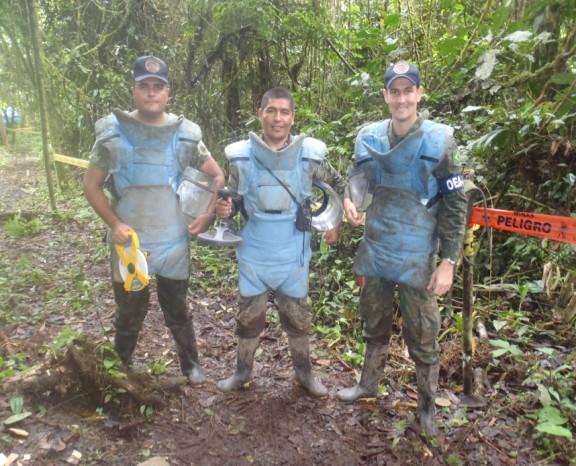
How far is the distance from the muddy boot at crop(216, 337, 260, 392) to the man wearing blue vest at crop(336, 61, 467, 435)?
876 millimetres

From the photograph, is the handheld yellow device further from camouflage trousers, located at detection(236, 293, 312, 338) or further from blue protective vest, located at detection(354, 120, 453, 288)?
blue protective vest, located at detection(354, 120, 453, 288)

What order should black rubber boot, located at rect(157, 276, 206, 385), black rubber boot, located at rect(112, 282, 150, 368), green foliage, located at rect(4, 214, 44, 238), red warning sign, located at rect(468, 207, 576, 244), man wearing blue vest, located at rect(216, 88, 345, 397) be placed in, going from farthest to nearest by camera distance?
green foliage, located at rect(4, 214, 44, 238), black rubber boot, located at rect(157, 276, 206, 385), black rubber boot, located at rect(112, 282, 150, 368), man wearing blue vest, located at rect(216, 88, 345, 397), red warning sign, located at rect(468, 207, 576, 244)

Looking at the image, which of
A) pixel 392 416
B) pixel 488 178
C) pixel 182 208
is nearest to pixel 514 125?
pixel 488 178

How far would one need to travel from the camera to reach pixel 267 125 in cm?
289

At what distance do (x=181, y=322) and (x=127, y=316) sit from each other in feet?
1.25

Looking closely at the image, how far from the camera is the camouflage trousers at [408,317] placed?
2.79 meters

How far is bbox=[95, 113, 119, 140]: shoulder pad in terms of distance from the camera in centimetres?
281

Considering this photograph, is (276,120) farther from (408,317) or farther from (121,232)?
(408,317)

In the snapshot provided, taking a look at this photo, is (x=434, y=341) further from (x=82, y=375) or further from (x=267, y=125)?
(x=82, y=375)

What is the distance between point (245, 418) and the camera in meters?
3.10

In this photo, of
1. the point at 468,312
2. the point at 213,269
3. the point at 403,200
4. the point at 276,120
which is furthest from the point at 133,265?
the point at 213,269

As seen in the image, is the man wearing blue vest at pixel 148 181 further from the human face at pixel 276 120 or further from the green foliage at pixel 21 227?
the green foliage at pixel 21 227

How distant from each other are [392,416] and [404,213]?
1412 mm

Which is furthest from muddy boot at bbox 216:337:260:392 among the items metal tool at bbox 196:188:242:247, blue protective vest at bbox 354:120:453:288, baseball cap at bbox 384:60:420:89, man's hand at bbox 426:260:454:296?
baseball cap at bbox 384:60:420:89
